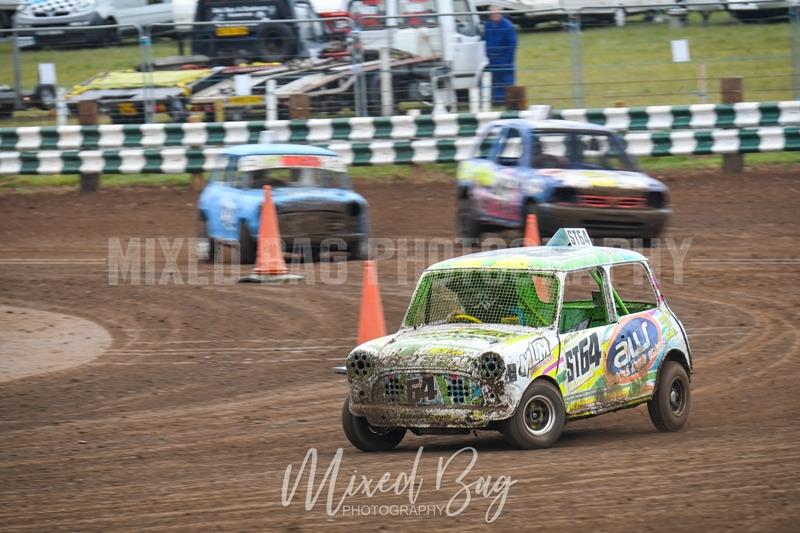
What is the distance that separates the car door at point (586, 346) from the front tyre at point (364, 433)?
106cm

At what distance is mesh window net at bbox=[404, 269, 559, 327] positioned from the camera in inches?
317

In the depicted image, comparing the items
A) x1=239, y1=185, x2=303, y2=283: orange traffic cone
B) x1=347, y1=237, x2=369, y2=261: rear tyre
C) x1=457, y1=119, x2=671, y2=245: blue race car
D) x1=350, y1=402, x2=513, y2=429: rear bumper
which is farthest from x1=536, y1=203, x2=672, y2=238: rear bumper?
x1=350, y1=402, x2=513, y2=429: rear bumper

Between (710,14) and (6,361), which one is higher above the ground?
(710,14)

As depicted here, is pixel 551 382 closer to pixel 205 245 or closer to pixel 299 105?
pixel 205 245

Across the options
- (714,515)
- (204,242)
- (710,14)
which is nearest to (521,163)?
(204,242)

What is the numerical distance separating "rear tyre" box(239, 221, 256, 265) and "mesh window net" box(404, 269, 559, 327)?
6.75m

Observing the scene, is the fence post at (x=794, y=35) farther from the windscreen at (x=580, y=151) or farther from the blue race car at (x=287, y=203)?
the blue race car at (x=287, y=203)

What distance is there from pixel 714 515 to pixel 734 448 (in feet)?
5.13

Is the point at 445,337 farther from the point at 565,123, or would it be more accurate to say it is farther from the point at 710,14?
the point at 710,14

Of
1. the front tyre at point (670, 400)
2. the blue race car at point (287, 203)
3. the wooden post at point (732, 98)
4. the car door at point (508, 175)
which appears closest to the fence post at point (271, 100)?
the blue race car at point (287, 203)

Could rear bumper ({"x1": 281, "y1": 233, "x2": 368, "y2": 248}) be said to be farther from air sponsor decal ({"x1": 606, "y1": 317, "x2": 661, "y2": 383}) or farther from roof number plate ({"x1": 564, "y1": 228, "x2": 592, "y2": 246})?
air sponsor decal ({"x1": 606, "y1": 317, "x2": 661, "y2": 383})

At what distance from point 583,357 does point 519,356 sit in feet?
2.11

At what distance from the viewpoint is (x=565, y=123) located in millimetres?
16109

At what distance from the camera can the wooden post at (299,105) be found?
21.1 meters
